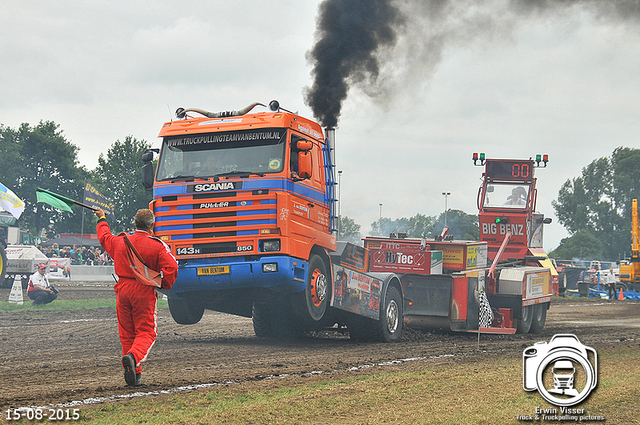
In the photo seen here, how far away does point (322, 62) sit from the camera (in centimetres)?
1659

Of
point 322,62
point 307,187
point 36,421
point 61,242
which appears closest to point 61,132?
point 61,242

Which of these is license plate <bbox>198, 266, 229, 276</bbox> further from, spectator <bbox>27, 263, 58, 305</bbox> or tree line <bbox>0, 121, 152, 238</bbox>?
tree line <bbox>0, 121, 152, 238</bbox>

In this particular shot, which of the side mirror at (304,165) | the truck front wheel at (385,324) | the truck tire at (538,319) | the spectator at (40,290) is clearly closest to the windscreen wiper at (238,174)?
the side mirror at (304,165)

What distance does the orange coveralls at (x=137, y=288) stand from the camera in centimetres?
733

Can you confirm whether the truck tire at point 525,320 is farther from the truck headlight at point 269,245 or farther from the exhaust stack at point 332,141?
the truck headlight at point 269,245

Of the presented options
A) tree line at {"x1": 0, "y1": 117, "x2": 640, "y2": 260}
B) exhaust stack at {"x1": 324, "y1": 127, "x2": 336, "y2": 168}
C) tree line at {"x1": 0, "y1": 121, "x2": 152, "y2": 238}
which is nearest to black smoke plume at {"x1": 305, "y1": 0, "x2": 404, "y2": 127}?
exhaust stack at {"x1": 324, "y1": 127, "x2": 336, "y2": 168}

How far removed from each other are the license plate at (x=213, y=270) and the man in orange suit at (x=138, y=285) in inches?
125

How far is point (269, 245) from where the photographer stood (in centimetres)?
1059

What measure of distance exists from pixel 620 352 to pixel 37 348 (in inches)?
378

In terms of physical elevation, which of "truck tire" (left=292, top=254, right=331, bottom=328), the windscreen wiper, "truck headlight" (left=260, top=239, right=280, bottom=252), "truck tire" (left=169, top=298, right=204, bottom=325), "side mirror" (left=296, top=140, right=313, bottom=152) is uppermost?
"side mirror" (left=296, top=140, right=313, bottom=152)

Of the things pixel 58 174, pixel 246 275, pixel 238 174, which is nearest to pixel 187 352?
pixel 246 275

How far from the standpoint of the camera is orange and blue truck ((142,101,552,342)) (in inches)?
419

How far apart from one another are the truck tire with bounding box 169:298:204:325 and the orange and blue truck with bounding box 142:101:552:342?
0.02 metres

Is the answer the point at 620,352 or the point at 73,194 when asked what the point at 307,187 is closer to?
the point at 620,352
